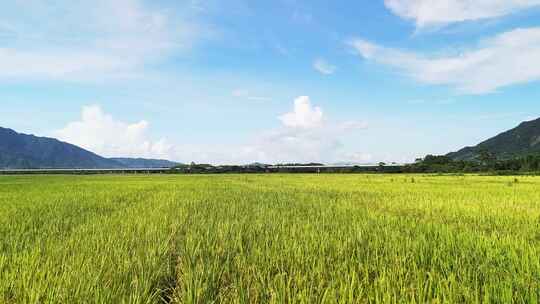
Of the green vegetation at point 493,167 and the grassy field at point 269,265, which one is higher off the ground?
the green vegetation at point 493,167

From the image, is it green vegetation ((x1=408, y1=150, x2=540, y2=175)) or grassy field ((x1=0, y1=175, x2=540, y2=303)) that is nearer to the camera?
grassy field ((x1=0, y1=175, x2=540, y2=303))

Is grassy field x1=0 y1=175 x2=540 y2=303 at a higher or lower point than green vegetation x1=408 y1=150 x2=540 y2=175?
lower

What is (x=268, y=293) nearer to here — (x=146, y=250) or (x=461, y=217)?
(x=146, y=250)

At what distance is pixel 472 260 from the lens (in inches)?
136

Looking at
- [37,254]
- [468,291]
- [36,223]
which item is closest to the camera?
[468,291]

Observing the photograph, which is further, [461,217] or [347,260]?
[461,217]

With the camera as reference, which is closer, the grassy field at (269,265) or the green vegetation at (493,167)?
the grassy field at (269,265)

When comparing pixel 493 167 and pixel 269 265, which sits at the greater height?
pixel 493 167

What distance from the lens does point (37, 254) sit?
372 cm

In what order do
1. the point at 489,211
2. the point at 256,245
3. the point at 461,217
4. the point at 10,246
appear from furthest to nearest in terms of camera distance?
1. the point at 489,211
2. the point at 461,217
3. the point at 10,246
4. the point at 256,245

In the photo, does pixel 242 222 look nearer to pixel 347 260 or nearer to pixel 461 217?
pixel 347 260

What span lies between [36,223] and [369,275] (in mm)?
5461

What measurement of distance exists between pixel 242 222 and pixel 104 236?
1.90m

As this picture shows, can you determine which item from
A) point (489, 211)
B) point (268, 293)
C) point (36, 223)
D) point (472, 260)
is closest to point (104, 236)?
point (36, 223)
